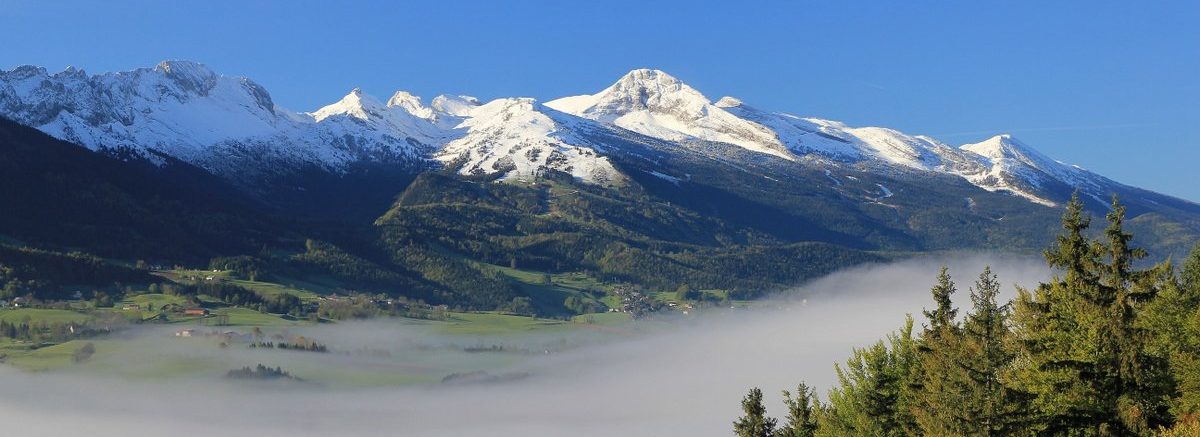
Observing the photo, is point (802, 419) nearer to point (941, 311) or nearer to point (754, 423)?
point (754, 423)

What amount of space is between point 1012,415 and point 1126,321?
275 inches

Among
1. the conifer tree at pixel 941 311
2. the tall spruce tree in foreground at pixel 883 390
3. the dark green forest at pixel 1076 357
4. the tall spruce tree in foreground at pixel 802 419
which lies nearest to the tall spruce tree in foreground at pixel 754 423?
the tall spruce tree in foreground at pixel 802 419

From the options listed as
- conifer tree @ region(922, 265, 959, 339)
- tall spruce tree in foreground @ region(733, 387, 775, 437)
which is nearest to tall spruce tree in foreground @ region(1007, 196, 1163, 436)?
conifer tree @ region(922, 265, 959, 339)

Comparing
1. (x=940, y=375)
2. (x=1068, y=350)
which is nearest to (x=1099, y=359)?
(x=1068, y=350)

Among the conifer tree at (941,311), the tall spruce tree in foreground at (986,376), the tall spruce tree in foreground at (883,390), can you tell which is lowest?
the tall spruce tree in foreground at (883,390)

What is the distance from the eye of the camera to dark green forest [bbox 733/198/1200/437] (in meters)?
49.7

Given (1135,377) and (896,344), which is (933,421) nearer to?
(1135,377)

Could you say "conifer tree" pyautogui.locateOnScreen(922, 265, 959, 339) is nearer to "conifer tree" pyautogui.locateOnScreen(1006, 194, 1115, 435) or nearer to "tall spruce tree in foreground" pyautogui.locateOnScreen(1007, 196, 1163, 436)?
"conifer tree" pyautogui.locateOnScreen(1006, 194, 1115, 435)

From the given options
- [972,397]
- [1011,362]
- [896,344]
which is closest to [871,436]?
[896,344]

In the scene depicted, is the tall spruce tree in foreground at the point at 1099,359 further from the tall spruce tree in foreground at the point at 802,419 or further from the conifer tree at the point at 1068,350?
the tall spruce tree in foreground at the point at 802,419

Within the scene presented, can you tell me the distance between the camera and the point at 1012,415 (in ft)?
164

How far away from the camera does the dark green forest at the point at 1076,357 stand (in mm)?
49656

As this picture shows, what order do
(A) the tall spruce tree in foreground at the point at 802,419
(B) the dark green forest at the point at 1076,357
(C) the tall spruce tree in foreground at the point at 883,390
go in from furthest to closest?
(A) the tall spruce tree in foreground at the point at 802,419, (C) the tall spruce tree in foreground at the point at 883,390, (B) the dark green forest at the point at 1076,357

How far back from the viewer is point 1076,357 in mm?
50438
